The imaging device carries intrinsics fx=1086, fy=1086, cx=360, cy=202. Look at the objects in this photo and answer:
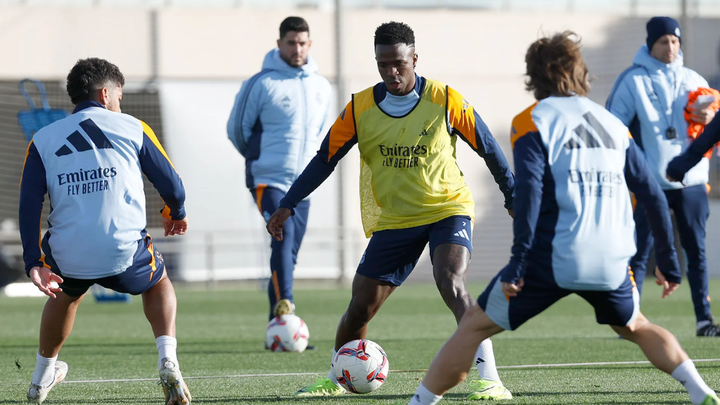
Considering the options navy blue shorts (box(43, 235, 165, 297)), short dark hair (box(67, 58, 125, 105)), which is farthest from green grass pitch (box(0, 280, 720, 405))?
short dark hair (box(67, 58, 125, 105))

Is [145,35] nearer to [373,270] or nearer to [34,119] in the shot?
[34,119]

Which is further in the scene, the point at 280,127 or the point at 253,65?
the point at 253,65

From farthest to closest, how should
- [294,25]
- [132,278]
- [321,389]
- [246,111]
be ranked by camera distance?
1. [246,111]
2. [294,25]
3. [321,389]
4. [132,278]

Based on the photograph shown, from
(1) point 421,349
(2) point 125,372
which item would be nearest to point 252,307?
(1) point 421,349

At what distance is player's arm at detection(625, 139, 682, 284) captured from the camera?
14.2ft

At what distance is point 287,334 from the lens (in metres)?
7.97

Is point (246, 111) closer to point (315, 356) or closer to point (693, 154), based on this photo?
point (315, 356)

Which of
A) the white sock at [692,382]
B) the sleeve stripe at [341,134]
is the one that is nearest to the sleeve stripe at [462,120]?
the sleeve stripe at [341,134]

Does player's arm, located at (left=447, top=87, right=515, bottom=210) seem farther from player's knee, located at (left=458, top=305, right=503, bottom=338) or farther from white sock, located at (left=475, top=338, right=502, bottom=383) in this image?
player's knee, located at (left=458, top=305, right=503, bottom=338)

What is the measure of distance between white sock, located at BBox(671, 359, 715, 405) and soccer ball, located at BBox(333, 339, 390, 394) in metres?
1.67

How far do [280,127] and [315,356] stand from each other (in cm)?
195

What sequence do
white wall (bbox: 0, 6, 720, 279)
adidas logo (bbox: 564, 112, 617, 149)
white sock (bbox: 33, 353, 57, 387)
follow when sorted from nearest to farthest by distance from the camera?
adidas logo (bbox: 564, 112, 617, 149), white sock (bbox: 33, 353, 57, 387), white wall (bbox: 0, 6, 720, 279)

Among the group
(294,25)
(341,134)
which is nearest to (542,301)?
(341,134)

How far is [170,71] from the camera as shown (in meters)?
21.3
